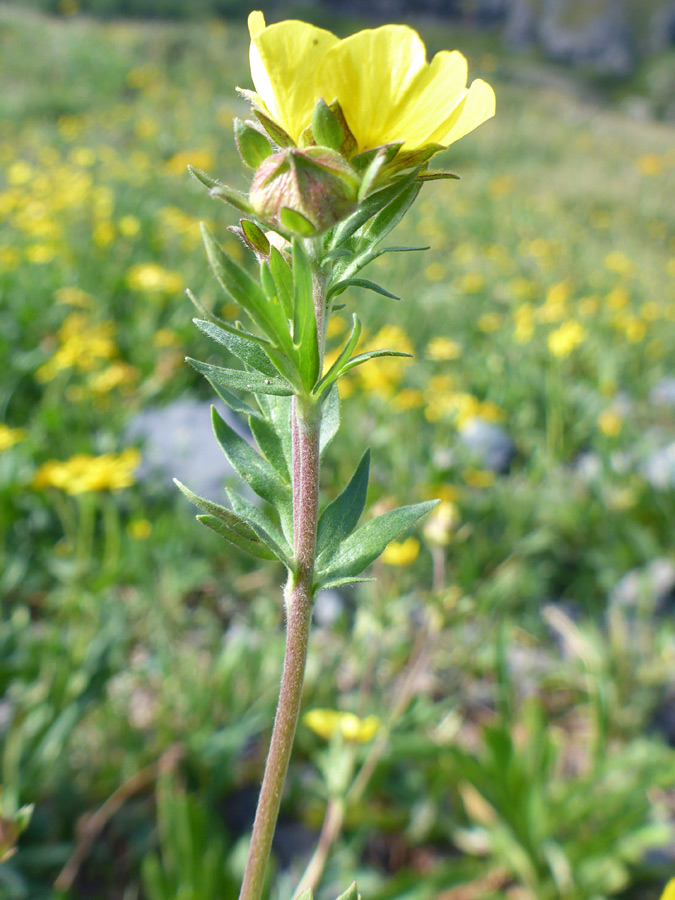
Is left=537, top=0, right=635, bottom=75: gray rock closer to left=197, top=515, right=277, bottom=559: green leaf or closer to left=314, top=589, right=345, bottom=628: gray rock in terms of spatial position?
left=314, top=589, right=345, bottom=628: gray rock

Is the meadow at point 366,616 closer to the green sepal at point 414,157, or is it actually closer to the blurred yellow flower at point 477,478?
the blurred yellow flower at point 477,478

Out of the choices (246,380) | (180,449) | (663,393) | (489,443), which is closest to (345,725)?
(246,380)

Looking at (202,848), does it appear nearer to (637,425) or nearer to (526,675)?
(526,675)

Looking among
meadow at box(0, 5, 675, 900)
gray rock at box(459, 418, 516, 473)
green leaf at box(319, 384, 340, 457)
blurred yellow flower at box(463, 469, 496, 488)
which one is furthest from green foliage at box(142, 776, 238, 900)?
gray rock at box(459, 418, 516, 473)

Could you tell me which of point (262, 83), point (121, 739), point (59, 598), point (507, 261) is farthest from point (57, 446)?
point (507, 261)

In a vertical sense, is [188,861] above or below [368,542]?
below

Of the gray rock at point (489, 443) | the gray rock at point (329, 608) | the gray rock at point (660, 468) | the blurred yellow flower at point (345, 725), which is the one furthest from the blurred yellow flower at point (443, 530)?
the gray rock at point (660, 468)

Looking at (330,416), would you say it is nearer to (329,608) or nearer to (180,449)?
(329,608)
